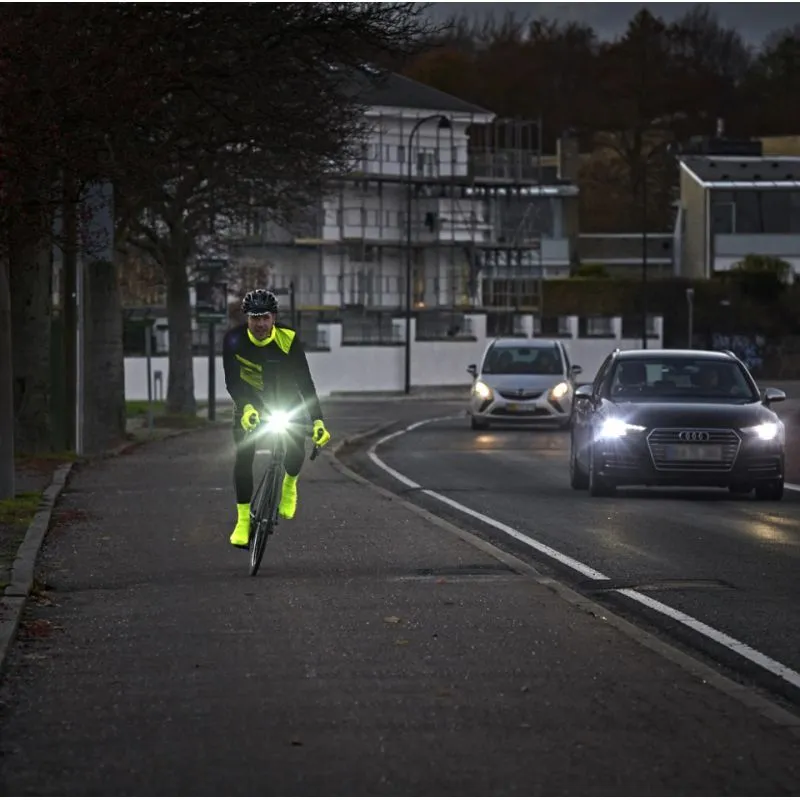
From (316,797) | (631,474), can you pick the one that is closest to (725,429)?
(631,474)

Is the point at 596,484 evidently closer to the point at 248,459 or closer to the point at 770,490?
the point at 770,490

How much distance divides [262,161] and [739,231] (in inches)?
2571

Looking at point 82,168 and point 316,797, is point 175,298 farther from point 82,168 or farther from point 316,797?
point 316,797

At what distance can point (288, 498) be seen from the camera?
14625mm

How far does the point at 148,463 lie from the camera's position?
29.0 metres

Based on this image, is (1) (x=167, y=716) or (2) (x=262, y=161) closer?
(1) (x=167, y=716)

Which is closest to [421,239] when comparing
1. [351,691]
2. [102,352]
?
[102,352]

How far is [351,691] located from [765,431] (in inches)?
501

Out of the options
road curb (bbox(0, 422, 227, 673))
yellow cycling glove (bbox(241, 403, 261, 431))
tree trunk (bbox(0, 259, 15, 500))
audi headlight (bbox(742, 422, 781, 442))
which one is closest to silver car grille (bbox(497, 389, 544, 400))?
road curb (bbox(0, 422, 227, 673))

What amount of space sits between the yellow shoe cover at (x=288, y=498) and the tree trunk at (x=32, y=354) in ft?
Answer: 49.0

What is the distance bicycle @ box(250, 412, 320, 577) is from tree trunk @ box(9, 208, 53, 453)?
15.0 meters

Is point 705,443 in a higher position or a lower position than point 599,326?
higher

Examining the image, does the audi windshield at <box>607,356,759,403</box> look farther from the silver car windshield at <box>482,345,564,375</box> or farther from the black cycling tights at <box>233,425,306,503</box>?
the silver car windshield at <box>482,345,564,375</box>

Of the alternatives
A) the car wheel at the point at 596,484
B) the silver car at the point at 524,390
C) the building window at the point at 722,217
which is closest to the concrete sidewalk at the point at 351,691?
the car wheel at the point at 596,484
